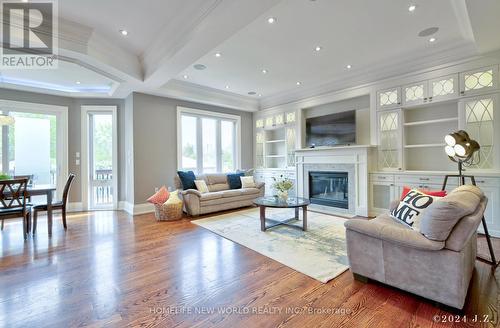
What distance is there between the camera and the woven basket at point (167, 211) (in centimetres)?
449

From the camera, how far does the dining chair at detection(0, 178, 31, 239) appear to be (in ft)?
10.5

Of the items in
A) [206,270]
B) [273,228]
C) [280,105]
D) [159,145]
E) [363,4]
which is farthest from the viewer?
[280,105]

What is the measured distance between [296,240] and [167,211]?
2.57 metres

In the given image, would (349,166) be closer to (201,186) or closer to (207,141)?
(201,186)

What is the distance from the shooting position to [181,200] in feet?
15.9

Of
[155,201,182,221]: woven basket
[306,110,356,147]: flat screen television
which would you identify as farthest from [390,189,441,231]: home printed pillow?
[155,201,182,221]: woven basket

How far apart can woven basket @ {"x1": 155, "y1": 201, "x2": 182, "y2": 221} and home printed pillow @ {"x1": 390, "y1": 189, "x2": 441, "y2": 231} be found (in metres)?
3.69

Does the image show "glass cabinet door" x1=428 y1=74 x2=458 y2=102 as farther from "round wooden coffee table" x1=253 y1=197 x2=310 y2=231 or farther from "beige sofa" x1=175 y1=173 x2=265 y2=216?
"beige sofa" x1=175 y1=173 x2=265 y2=216

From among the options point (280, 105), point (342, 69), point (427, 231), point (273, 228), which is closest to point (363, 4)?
point (342, 69)

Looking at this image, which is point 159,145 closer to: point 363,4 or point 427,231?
point 363,4

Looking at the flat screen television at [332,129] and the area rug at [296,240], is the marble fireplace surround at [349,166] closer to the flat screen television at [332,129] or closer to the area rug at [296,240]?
the flat screen television at [332,129]

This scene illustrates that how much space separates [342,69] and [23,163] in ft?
23.0

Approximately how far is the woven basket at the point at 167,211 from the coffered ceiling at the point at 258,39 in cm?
241
